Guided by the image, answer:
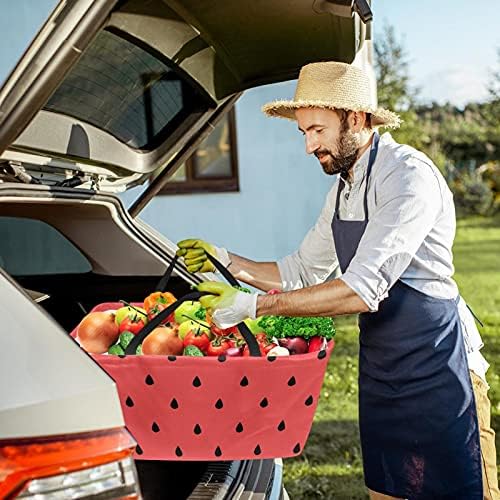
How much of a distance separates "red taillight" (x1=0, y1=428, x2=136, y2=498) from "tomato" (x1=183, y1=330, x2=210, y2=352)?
0.63 meters

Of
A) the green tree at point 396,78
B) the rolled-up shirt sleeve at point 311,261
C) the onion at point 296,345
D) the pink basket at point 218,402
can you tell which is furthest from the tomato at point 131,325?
the green tree at point 396,78

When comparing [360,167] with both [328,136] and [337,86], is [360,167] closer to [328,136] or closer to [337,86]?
[328,136]

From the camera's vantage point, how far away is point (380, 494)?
9.45 ft

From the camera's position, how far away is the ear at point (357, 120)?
264cm

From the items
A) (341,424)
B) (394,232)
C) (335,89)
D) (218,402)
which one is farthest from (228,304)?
(341,424)

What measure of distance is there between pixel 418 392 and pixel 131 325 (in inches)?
34.7

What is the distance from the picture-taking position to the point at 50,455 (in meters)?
1.50

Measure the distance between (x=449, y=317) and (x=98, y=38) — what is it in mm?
1212

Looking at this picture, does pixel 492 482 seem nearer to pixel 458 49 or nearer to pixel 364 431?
pixel 364 431

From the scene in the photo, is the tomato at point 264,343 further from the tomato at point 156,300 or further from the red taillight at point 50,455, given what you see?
the red taillight at point 50,455

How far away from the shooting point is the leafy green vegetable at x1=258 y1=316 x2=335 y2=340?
7.34ft

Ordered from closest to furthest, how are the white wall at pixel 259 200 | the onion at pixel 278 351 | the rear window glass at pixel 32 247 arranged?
the onion at pixel 278 351, the rear window glass at pixel 32 247, the white wall at pixel 259 200

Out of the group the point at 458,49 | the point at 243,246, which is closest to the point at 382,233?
the point at 243,246

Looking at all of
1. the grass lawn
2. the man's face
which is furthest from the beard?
the grass lawn
